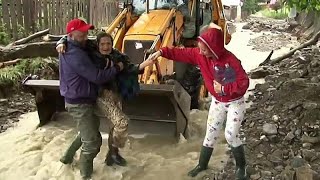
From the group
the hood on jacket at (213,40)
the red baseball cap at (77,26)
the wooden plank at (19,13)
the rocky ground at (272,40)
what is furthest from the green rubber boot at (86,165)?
the rocky ground at (272,40)

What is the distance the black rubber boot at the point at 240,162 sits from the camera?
470cm

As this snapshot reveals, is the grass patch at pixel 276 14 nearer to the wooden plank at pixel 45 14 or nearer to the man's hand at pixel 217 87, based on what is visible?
the wooden plank at pixel 45 14

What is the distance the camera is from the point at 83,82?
4586 mm

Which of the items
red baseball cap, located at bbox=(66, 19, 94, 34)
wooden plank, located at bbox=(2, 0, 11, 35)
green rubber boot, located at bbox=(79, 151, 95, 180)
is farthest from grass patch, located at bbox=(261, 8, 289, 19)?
red baseball cap, located at bbox=(66, 19, 94, 34)

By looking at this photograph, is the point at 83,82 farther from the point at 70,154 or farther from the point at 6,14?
the point at 6,14

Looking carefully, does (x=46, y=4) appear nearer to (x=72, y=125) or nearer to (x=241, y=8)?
(x=72, y=125)

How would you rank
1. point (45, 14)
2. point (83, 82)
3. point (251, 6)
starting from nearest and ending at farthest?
point (83, 82), point (45, 14), point (251, 6)

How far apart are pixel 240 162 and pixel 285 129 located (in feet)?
4.72

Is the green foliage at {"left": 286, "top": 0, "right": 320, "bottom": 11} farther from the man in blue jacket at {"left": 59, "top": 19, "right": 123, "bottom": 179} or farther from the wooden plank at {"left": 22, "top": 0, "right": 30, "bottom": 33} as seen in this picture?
the wooden plank at {"left": 22, "top": 0, "right": 30, "bottom": 33}

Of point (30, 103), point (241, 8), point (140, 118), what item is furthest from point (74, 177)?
point (241, 8)

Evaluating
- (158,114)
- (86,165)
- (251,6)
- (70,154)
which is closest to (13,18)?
(158,114)

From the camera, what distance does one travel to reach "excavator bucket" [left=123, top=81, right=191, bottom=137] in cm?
607

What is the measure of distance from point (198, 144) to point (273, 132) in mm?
1005

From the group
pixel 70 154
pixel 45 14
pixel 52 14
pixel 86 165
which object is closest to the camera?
pixel 86 165
